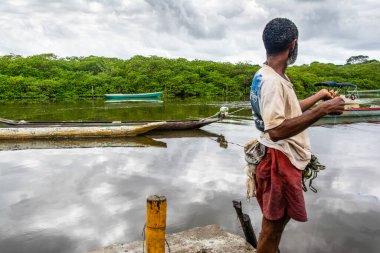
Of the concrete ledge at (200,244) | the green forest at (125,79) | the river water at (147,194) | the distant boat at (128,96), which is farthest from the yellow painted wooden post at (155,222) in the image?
the green forest at (125,79)

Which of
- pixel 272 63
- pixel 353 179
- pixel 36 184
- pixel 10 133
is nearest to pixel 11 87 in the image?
pixel 10 133

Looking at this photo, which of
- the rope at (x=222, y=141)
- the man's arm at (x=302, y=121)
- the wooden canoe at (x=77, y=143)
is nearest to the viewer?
the man's arm at (x=302, y=121)

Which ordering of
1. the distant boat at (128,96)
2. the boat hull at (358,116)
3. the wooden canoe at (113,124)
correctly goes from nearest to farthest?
the wooden canoe at (113,124) < the boat hull at (358,116) < the distant boat at (128,96)

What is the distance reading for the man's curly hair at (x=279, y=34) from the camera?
2.48m

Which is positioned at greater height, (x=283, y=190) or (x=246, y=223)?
(x=283, y=190)

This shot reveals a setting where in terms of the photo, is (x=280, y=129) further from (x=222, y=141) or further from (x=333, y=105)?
(x=222, y=141)

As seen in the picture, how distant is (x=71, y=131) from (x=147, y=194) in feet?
24.0

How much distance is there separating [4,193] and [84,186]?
5.34 feet

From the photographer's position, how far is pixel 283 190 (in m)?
2.49

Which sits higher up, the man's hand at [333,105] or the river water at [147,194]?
the man's hand at [333,105]

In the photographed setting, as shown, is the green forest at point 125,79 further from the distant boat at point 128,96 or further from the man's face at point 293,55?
the man's face at point 293,55

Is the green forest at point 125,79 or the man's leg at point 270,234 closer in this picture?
the man's leg at point 270,234

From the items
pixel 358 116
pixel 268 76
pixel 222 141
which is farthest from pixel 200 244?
pixel 358 116

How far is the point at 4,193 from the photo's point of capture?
736 centimetres
